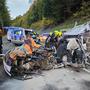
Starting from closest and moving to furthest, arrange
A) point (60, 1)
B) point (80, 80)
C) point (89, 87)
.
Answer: point (89, 87), point (80, 80), point (60, 1)

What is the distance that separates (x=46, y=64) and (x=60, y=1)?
32.4 meters

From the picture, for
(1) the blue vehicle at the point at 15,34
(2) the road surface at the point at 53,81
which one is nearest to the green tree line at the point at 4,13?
(1) the blue vehicle at the point at 15,34

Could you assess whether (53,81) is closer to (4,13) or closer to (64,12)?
(64,12)

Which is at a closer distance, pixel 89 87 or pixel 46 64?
pixel 89 87

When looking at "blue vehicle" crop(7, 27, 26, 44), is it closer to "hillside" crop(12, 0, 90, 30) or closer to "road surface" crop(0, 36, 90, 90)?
"road surface" crop(0, 36, 90, 90)

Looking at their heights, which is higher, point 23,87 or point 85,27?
point 85,27

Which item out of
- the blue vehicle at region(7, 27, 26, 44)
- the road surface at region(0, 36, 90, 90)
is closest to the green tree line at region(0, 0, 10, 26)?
the blue vehicle at region(7, 27, 26, 44)

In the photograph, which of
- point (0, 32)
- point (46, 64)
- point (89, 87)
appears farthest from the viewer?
point (0, 32)

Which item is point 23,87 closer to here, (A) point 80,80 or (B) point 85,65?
(A) point 80,80

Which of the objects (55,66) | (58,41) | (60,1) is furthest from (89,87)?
(60,1)

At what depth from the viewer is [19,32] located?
26.4 meters

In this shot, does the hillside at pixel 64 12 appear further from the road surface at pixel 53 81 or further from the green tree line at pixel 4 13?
the road surface at pixel 53 81

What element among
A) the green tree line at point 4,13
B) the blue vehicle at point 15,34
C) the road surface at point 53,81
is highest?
the green tree line at point 4,13

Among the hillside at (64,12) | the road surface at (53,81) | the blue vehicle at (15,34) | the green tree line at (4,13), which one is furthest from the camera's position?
the green tree line at (4,13)
